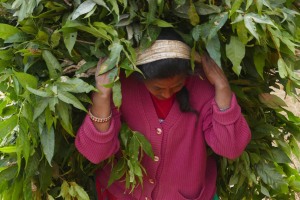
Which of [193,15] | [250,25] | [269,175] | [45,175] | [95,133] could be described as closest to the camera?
[250,25]

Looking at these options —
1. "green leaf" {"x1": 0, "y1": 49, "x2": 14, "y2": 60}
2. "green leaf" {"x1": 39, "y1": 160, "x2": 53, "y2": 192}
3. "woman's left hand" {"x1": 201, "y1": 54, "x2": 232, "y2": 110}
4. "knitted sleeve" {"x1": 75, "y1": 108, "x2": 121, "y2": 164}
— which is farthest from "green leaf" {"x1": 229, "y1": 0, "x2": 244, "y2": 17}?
"green leaf" {"x1": 39, "y1": 160, "x2": 53, "y2": 192}

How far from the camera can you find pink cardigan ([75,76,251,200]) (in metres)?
1.48

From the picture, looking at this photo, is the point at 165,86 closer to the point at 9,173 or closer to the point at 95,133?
the point at 95,133

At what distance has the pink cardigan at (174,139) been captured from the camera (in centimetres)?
148

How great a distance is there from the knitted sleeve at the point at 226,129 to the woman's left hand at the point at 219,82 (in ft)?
0.06

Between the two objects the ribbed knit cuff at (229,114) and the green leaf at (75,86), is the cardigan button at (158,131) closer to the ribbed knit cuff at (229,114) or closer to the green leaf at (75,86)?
the ribbed knit cuff at (229,114)

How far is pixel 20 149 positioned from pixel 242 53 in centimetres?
61

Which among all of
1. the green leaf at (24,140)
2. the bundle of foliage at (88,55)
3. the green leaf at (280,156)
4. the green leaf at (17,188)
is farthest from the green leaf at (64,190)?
A: the green leaf at (280,156)

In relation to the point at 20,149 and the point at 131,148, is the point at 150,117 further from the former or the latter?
the point at 20,149

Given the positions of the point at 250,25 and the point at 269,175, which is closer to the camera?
the point at 250,25

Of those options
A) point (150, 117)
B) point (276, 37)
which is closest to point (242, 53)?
point (276, 37)

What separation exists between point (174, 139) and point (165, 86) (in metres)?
0.21

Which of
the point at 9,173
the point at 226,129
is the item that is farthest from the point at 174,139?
the point at 9,173

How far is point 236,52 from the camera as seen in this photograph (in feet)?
4.26
